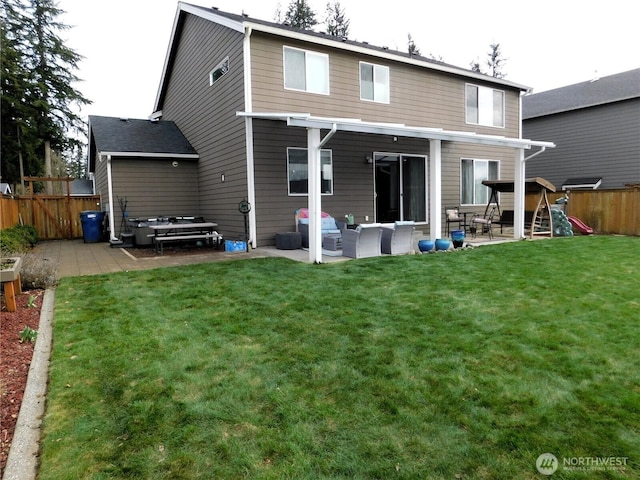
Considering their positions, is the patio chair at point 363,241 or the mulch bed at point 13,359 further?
the patio chair at point 363,241

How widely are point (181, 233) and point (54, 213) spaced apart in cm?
695

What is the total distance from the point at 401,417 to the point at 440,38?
118 ft

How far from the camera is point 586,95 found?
17188 millimetres

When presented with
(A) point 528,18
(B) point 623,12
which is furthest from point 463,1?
(B) point 623,12

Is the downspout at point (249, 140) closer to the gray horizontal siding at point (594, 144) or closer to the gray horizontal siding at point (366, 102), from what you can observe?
the gray horizontal siding at point (366, 102)

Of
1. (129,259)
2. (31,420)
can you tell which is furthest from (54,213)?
(31,420)

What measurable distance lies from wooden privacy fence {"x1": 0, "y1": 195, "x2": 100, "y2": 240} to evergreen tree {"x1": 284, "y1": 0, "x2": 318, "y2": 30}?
809 inches

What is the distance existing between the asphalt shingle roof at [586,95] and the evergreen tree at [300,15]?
16070mm

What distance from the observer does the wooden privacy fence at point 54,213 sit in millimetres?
13117

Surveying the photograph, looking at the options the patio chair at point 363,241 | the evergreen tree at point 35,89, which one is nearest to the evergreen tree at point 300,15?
the evergreen tree at point 35,89

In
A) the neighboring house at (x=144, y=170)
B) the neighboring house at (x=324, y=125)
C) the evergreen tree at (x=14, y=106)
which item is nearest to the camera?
the neighboring house at (x=324, y=125)

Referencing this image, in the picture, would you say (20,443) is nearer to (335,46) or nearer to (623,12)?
(335,46)

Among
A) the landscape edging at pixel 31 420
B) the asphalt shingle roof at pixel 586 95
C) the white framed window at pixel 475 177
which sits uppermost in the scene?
the asphalt shingle roof at pixel 586 95

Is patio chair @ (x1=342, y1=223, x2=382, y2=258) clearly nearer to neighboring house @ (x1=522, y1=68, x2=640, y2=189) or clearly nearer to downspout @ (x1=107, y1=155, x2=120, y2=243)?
downspout @ (x1=107, y1=155, x2=120, y2=243)
